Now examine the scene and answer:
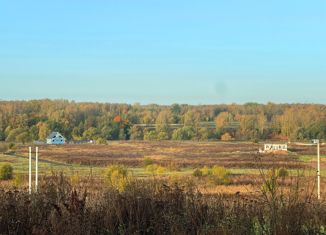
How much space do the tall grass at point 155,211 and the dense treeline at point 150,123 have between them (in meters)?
93.4

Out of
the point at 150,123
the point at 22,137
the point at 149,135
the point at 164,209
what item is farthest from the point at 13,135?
the point at 164,209

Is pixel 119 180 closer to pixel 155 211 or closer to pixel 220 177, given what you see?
pixel 155 211

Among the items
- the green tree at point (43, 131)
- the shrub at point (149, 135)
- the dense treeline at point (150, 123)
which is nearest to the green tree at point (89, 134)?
the dense treeline at point (150, 123)

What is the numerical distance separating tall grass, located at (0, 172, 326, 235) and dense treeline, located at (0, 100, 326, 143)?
93426mm

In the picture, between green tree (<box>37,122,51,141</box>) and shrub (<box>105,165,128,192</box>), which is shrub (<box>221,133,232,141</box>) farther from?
shrub (<box>105,165,128,192</box>)

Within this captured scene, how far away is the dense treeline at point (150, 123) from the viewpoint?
114 metres

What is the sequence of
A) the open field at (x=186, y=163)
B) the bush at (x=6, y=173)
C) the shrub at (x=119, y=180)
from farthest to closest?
the bush at (x=6, y=173) → the open field at (x=186, y=163) → the shrub at (x=119, y=180)

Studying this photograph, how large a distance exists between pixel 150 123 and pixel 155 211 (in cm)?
14117

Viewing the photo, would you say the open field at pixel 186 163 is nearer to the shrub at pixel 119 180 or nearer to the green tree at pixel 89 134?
the shrub at pixel 119 180

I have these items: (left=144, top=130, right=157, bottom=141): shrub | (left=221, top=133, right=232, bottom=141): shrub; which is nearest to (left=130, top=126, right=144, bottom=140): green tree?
(left=144, top=130, right=157, bottom=141): shrub

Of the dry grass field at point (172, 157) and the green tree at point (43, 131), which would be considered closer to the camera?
the dry grass field at point (172, 157)

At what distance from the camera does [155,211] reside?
21.3ft

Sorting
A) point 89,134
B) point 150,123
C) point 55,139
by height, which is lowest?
point 55,139

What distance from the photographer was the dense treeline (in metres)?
Result: 114
